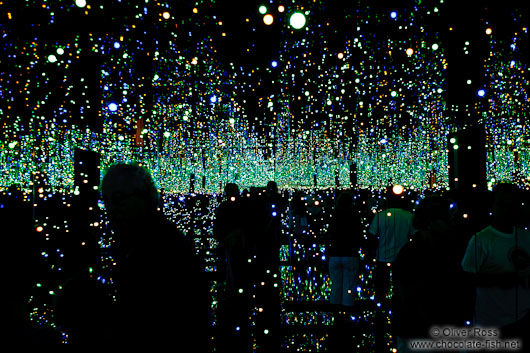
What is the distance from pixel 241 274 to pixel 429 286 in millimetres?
3314

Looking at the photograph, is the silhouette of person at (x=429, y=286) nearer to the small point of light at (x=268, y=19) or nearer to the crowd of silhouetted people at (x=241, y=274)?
the crowd of silhouetted people at (x=241, y=274)

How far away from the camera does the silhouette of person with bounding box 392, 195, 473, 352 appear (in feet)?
8.64

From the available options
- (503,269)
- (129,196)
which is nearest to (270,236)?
(503,269)

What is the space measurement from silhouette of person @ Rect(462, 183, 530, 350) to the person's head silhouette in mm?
2396

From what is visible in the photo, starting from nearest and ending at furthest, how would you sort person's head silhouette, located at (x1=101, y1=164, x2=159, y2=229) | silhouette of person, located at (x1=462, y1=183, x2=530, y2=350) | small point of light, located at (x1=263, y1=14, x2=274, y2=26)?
person's head silhouette, located at (x1=101, y1=164, x2=159, y2=229), silhouette of person, located at (x1=462, y1=183, x2=530, y2=350), small point of light, located at (x1=263, y1=14, x2=274, y2=26)

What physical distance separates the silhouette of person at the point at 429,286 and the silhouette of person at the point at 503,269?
32 cm

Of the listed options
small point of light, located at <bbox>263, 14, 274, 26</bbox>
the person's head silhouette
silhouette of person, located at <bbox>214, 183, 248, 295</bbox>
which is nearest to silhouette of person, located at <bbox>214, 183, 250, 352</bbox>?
silhouette of person, located at <bbox>214, 183, 248, 295</bbox>

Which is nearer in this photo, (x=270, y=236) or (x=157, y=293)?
(x=157, y=293)

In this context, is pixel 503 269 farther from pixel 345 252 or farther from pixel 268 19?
pixel 268 19

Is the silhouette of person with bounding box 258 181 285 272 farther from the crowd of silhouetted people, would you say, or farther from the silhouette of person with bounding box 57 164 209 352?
the silhouette of person with bounding box 57 164 209 352

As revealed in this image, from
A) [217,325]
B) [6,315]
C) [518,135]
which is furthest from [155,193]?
[518,135]

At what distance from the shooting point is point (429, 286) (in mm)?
2639

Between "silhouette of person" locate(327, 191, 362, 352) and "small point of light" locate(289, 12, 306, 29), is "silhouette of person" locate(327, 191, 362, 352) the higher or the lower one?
the lower one

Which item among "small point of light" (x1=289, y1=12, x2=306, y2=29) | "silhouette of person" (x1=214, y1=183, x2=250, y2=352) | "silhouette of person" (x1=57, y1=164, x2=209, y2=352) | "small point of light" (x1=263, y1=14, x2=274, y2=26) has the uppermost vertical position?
"small point of light" (x1=263, y1=14, x2=274, y2=26)
